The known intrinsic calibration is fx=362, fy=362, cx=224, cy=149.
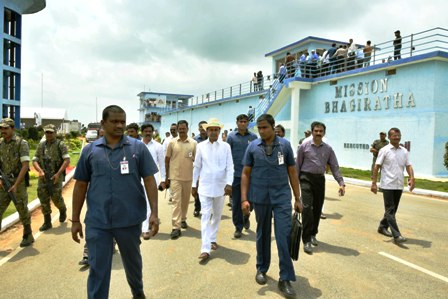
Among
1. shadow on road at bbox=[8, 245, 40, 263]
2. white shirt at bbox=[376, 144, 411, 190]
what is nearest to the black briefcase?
white shirt at bbox=[376, 144, 411, 190]

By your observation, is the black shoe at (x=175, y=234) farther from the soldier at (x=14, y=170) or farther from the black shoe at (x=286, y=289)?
the black shoe at (x=286, y=289)

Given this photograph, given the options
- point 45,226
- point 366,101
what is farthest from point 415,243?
point 366,101

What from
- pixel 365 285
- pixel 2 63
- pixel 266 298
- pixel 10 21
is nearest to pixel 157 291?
pixel 266 298

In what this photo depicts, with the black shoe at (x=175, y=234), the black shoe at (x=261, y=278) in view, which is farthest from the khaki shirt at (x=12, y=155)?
the black shoe at (x=261, y=278)

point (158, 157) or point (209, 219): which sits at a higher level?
point (158, 157)

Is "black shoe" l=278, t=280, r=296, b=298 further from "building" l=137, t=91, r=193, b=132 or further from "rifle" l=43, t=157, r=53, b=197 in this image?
"building" l=137, t=91, r=193, b=132

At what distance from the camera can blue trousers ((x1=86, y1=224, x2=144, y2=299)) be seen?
10.4ft

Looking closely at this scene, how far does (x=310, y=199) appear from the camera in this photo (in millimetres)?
5586

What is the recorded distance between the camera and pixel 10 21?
112 ft

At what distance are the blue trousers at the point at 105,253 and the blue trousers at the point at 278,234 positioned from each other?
1.48 meters

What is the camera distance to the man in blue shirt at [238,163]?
245 inches

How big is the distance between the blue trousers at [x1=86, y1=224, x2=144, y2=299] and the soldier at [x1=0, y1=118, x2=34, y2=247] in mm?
3032

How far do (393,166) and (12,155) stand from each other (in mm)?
6168

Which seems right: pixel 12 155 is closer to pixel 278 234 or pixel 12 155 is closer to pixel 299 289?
pixel 278 234
